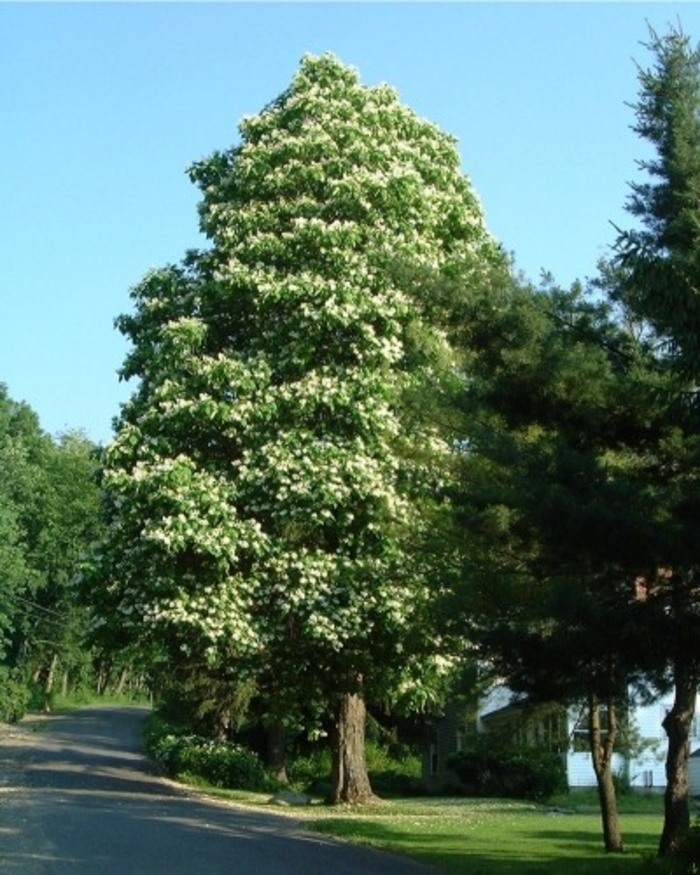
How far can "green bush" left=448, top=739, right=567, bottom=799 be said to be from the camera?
1453 inches

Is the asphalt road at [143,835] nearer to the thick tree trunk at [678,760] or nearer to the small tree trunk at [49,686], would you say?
the thick tree trunk at [678,760]

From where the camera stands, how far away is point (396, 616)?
73.5ft

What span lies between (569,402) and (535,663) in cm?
320

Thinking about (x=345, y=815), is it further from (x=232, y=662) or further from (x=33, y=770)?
(x=33, y=770)

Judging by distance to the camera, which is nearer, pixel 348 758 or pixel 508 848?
pixel 508 848

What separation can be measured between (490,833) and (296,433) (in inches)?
307

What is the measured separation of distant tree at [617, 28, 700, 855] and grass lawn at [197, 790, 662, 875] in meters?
1.87

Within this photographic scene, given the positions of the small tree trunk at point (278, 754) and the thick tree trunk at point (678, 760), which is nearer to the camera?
the thick tree trunk at point (678, 760)

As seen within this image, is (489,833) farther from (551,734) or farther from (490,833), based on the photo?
(551,734)

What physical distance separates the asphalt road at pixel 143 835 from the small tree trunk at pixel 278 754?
4.74 metres

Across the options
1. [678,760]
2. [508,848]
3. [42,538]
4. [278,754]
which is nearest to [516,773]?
[278,754]

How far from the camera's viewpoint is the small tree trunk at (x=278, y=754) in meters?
36.6


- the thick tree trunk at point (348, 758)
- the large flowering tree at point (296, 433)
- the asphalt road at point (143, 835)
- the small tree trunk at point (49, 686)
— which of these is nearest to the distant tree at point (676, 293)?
the asphalt road at point (143, 835)

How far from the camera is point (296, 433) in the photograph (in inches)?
928
